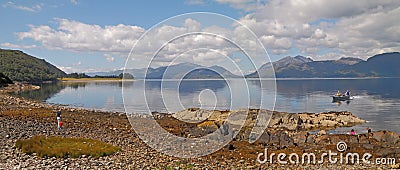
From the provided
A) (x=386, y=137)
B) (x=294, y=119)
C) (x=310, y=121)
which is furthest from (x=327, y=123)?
(x=386, y=137)

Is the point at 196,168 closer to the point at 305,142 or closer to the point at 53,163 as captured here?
the point at 53,163

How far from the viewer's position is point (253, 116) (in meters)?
39.5

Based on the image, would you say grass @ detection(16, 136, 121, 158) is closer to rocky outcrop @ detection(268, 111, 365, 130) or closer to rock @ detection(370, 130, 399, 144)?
rock @ detection(370, 130, 399, 144)

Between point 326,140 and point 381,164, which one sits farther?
point 326,140

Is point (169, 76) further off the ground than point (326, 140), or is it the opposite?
point (169, 76)

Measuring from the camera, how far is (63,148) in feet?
56.8

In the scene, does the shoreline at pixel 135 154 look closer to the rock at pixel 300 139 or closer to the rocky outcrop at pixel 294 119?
the rock at pixel 300 139

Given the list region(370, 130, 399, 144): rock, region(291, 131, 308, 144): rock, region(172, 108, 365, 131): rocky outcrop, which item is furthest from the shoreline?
region(172, 108, 365, 131): rocky outcrop

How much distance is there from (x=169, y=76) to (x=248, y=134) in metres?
17.5

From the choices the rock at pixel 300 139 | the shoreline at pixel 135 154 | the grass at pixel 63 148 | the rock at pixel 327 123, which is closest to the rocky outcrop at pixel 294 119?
the rock at pixel 327 123

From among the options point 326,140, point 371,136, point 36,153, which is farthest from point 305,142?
point 36,153

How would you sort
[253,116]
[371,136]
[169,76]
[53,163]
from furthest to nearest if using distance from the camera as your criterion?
[253,116] → [371,136] → [53,163] → [169,76]

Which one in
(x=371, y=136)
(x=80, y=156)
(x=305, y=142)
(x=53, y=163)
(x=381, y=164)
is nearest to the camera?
(x=53, y=163)

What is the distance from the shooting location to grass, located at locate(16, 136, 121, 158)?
647 inches
